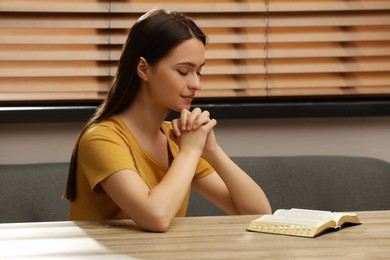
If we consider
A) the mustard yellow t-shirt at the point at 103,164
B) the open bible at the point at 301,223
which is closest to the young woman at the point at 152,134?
the mustard yellow t-shirt at the point at 103,164

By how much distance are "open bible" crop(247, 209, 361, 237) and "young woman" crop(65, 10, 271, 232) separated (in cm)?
24

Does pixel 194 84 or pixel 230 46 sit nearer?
pixel 194 84

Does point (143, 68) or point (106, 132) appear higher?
point (143, 68)

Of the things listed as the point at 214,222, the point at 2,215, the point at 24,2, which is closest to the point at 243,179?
the point at 214,222

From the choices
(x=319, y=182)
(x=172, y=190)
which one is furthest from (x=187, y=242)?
(x=319, y=182)

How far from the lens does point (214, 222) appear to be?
1.91 meters

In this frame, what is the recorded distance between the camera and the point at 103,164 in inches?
78.2

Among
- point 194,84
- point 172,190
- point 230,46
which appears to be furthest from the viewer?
point 230,46

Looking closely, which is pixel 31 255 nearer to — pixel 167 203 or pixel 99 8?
pixel 167 203

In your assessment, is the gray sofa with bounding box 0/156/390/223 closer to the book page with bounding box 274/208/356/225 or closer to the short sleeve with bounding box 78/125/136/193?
the short sleeve with bounding box 78/125/136/193

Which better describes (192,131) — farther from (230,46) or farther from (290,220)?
(230,46)

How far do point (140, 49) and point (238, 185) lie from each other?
0.46m

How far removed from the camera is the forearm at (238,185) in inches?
87.0

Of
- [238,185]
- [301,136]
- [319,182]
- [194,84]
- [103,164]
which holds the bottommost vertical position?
[319,182]
